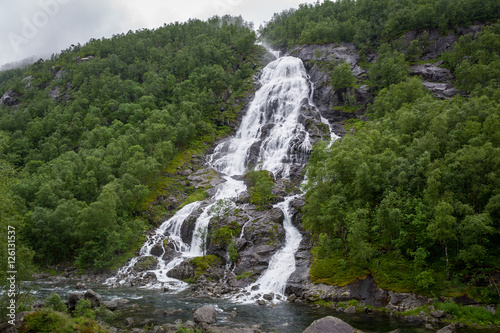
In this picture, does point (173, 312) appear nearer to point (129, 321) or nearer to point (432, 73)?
point (129, 321)

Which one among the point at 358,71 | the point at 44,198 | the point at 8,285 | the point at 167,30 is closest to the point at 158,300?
the point at 8,285

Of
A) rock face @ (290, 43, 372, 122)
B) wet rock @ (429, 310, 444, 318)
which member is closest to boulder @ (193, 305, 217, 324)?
wet rock @ (429, 310, 444, 318)

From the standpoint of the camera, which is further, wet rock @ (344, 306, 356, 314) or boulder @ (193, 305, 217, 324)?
wet rock @ (344, 306, 356, 314)

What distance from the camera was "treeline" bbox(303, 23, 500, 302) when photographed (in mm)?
30406

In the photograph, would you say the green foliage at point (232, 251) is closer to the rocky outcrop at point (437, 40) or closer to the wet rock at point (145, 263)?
the wet rock at point (145, 263)

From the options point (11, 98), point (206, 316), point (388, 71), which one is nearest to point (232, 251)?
point (206, 316)

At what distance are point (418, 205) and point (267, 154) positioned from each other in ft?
151

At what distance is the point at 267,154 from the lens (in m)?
77.5

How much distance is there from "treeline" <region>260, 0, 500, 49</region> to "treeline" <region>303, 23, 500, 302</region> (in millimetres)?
71720

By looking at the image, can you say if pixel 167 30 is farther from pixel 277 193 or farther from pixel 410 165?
pixel 410 165

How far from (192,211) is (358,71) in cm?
7703

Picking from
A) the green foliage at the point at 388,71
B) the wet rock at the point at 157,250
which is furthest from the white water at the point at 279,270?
the green foliage at the point at 388,71

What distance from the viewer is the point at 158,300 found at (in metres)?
34.7

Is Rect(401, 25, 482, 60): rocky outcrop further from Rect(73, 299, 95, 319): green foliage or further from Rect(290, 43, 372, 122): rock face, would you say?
Rect(73, 299, 95, 319): green foliage
